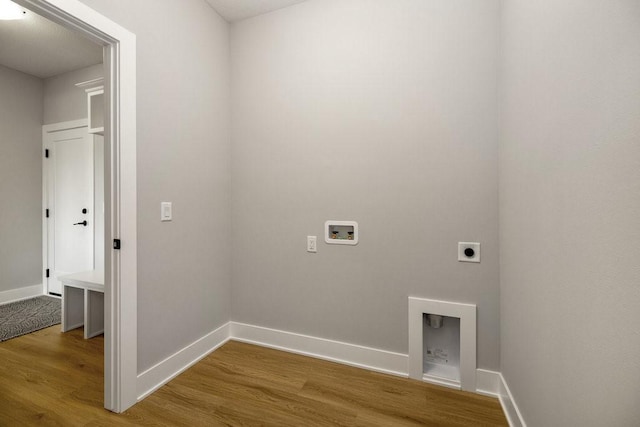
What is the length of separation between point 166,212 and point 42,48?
9.32 ft

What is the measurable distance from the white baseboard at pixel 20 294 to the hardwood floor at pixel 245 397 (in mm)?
1750

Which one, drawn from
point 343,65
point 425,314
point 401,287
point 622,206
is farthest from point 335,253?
point 622,206

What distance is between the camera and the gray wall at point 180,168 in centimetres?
169

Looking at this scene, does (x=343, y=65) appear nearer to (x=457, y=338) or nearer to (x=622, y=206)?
(x=622, y=206)

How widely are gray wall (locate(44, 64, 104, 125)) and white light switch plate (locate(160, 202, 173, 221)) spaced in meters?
2.61

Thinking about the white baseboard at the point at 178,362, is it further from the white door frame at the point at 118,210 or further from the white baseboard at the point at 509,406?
the white baseboard at the point at 509,406

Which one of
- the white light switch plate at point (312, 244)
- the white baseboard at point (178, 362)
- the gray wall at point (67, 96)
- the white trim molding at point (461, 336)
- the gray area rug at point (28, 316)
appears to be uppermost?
the gray wall at point (67, 96)

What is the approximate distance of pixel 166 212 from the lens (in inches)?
72.3

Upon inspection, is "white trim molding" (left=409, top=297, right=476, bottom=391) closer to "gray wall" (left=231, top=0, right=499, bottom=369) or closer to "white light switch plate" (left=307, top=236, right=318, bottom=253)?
"gray wall" (left=231, top=0, right=499, bottom=369)

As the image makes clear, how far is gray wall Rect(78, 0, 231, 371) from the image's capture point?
5.53ft

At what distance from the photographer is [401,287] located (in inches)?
74.6

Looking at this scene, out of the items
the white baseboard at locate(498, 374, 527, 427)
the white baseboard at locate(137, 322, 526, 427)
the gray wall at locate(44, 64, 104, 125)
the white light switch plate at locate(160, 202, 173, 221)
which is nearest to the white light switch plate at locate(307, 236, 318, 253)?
the white baseboard at locate(137, 322, 526, 427)

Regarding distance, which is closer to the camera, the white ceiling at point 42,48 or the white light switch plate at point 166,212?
the white light switch plate at point 166,212

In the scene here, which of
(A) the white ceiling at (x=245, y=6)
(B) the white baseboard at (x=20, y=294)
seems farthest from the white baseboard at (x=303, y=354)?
(B) the white baseboard at (x=20, y=294)
